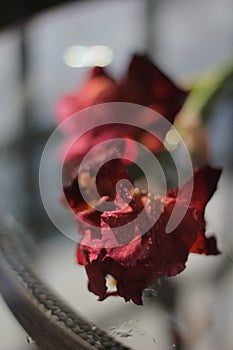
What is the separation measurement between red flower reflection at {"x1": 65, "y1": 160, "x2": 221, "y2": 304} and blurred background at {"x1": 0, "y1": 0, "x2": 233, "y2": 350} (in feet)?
0.05

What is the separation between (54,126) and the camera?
1.39ft

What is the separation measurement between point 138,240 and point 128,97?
101mm

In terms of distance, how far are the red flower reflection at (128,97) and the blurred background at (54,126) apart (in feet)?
0.05

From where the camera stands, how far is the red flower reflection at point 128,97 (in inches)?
9.9

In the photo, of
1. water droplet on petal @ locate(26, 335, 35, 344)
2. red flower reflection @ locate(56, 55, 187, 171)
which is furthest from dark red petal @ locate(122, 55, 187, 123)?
water droplet on petal @ locate(26, 335, 35, 344)

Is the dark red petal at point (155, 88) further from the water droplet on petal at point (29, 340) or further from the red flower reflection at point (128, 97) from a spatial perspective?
the water droplet on petal at point (29, 340)

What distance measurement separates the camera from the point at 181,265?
193mm

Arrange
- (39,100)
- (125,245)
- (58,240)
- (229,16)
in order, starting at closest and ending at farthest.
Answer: (125,245) < (58,240) < (39,100) < (229,16)

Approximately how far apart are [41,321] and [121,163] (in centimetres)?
6

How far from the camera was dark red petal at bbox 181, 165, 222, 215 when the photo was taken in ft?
0.64

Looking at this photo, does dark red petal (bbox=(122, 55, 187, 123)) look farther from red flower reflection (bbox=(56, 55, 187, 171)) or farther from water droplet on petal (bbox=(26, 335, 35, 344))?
water droplet on petal (bbox=(26, 335, 35, 344))

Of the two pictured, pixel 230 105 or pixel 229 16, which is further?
pixel 229 16

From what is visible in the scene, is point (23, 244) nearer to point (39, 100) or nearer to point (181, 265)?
point (181, 265)

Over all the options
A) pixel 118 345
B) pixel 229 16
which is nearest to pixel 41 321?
pixel 118 345
